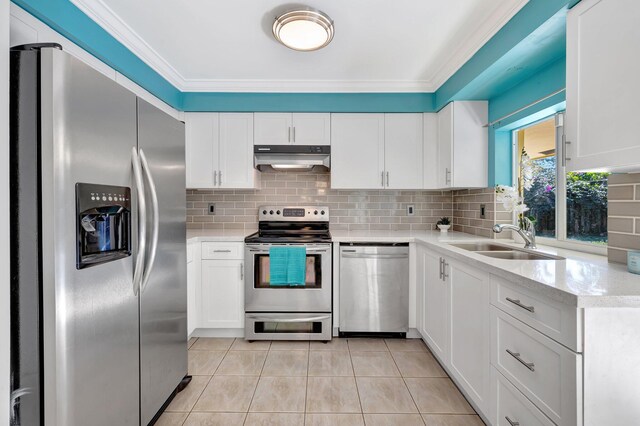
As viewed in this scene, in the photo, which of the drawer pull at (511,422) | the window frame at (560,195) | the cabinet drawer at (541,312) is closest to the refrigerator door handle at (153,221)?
the cabinet drawer at (541,312)

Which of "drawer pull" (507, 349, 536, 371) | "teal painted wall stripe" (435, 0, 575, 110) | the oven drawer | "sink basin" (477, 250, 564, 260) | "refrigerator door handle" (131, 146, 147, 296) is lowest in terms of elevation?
the oven drawer

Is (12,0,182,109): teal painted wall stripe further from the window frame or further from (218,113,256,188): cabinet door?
the window frame

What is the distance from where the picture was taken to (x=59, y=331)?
1.04 meters

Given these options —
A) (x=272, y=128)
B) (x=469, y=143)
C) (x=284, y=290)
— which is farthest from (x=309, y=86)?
(x=284, y=290)

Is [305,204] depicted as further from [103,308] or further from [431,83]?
[103,308]

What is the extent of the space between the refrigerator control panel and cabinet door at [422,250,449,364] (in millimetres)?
1972

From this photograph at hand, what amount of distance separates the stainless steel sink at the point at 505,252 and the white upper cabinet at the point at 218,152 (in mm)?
2099

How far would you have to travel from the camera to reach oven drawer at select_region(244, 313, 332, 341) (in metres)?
2.68

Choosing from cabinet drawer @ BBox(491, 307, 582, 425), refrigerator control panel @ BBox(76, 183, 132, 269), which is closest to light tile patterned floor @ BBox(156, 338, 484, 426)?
cabinet drawer @ BBox(491, 307, 582, 425)

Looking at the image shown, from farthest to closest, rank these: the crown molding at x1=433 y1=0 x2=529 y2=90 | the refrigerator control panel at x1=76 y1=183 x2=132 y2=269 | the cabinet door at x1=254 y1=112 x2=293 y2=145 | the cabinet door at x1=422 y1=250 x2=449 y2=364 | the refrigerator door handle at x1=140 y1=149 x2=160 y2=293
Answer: the cabinet door at x1=254 y1=112 x2=293 y2=145 < the cabinet door at x1=422 y1=250 x2=449 y2=364 < the crown molding at x1=433 y1=0 x2=529 y2=90 < the refrigerator door handle at x1=140 y1=149 x2=160 y2=293 < the refrigerator control panel at x1=76 y1=183 x2=132 y2=269

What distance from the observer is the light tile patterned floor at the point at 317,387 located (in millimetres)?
1756
